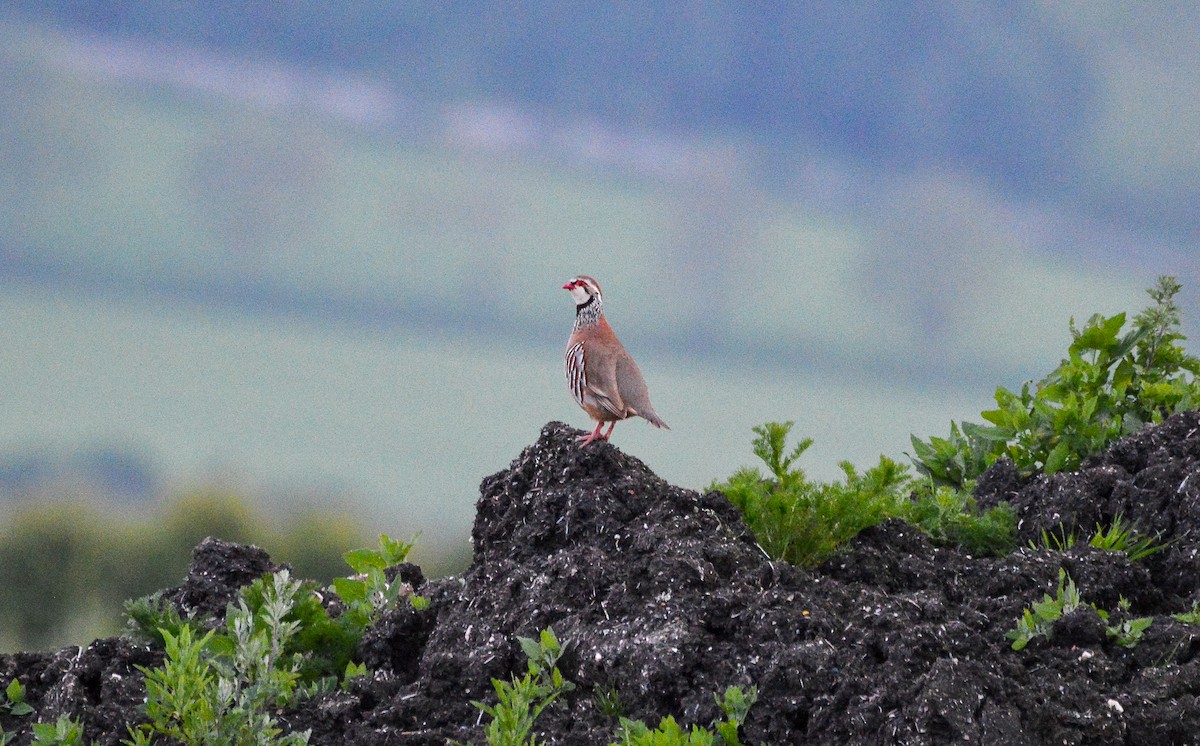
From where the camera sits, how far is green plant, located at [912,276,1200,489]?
7.46 meters

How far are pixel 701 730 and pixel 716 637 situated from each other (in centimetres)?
51

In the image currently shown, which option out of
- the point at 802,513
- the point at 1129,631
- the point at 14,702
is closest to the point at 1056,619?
the point at 1129,631

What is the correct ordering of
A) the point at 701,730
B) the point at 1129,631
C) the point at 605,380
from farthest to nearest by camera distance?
1. the point at 605,380
2. the point at 1129,631
3. the point at 701,730

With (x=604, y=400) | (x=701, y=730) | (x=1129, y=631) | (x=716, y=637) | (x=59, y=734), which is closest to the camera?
(x=701, y=730)

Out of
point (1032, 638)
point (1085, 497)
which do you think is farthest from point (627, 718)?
point (1085, 497)

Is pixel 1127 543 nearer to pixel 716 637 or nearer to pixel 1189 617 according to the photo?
pixel 1189 617

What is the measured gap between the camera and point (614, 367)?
6.06 meters

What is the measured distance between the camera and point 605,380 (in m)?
5.97

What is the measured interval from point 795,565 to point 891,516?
81 centimetres

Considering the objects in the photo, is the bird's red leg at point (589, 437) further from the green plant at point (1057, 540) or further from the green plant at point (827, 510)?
the green plant at point (1057, 540)

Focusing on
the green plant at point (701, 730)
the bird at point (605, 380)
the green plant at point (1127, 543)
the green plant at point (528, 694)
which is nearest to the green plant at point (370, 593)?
the green plant at point (528, 694)

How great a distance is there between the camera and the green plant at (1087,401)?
7465 mm

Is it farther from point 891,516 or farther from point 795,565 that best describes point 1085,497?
point 795,565

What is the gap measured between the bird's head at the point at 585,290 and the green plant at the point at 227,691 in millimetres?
2613
